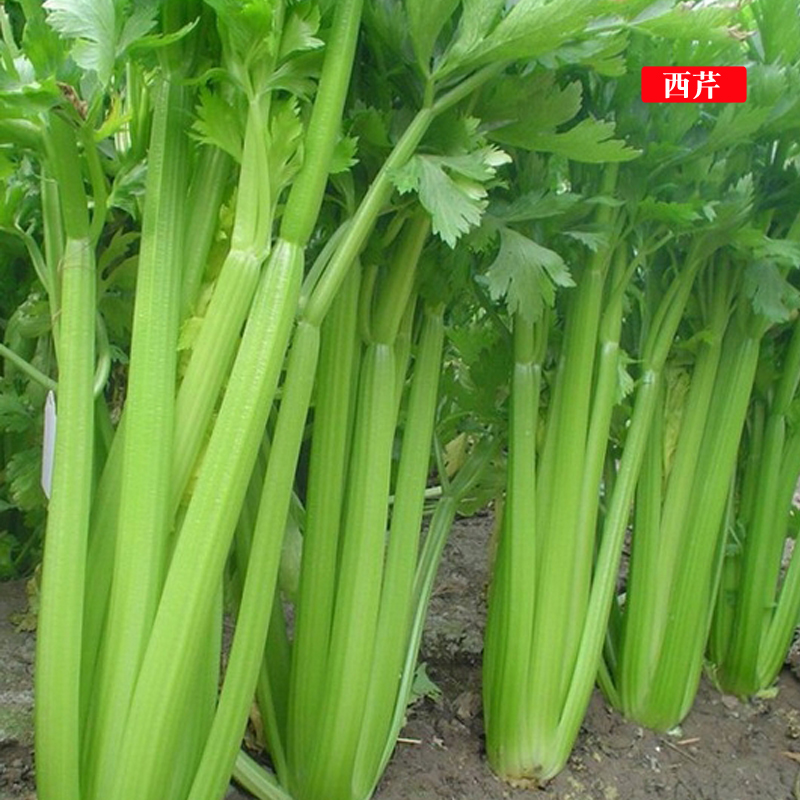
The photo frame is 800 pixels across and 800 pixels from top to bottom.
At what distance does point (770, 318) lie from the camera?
181cm

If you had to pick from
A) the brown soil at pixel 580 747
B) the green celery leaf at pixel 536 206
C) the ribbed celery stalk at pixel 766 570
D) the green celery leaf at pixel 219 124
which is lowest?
the brown soil at pixel 580 747

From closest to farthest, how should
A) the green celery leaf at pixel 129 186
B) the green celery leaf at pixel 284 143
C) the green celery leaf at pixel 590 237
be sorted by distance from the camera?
the green celery leaf at pixel 284 143 → the green celery leaf at pixel 129 186 → the green celery leaf at pixel 590 237

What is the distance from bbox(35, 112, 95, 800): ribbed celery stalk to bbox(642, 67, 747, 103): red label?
1.01 m

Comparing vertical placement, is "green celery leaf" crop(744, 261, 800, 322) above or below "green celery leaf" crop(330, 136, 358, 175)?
below

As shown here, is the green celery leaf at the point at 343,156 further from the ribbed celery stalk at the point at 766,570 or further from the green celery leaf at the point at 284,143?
the ribbed celery stalk at the point at 766,570

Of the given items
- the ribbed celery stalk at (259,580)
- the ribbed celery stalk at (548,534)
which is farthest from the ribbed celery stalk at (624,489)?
the ribbed celery stalk at (259,580)

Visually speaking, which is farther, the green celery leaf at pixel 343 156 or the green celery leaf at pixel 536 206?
the green celery leaf at pixel 536 206

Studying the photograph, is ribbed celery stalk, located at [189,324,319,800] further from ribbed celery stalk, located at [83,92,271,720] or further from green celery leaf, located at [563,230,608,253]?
green celery leaf, located at [563,230,608,253]

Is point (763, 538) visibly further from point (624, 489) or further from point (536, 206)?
point (536, 206)

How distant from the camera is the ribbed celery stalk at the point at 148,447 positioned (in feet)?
3.94

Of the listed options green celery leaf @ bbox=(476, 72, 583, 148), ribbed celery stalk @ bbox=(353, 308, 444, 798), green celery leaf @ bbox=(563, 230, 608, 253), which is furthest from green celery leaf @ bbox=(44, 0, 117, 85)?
green celery leaf @ bbox=(563, 230, 608, 253)

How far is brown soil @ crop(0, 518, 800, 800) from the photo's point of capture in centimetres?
163

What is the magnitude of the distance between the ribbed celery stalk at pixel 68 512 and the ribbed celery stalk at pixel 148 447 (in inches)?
1.7

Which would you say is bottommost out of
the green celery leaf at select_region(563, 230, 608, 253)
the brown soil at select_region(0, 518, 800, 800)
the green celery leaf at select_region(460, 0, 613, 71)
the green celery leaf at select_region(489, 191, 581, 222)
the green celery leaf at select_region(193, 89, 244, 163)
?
the brown soil at select_region(0, 518, 800, 800)
